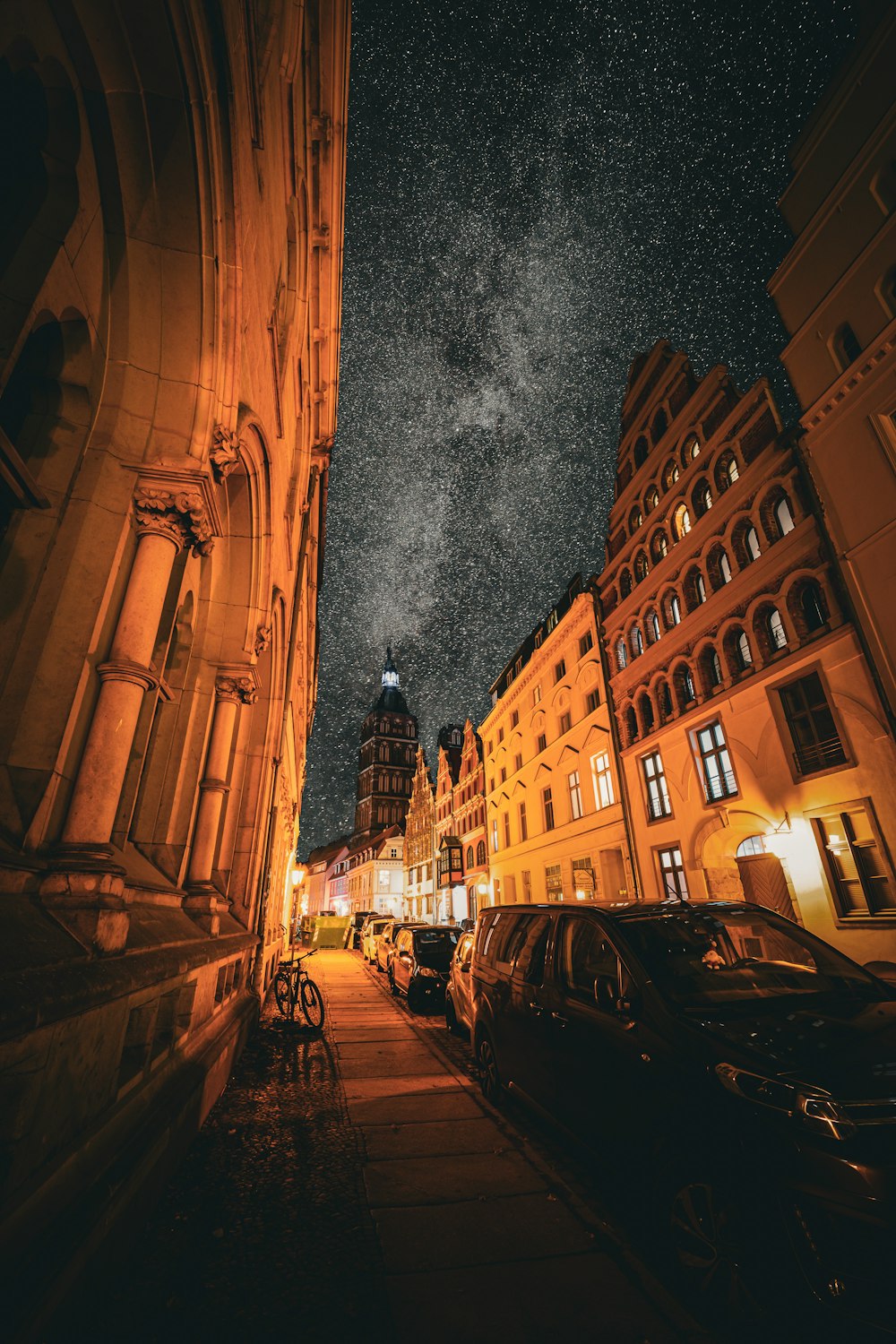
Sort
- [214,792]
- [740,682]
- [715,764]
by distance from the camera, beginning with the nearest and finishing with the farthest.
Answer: [214,792]
[740,682]
[715,764]

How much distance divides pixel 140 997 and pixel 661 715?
648 inches

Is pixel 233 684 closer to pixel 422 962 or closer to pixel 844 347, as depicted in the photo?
pixel 422 962

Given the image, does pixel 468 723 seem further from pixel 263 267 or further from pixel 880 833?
pixel 263 267

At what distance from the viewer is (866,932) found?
10461 mm

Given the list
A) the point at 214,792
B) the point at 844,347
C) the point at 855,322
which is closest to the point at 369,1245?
the point at 214,792

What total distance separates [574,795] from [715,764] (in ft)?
27.1

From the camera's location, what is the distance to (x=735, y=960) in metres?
3.86

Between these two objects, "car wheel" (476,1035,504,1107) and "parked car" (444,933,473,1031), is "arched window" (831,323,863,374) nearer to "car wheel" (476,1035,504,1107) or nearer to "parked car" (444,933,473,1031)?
"parked car" (444,933,473,1031)

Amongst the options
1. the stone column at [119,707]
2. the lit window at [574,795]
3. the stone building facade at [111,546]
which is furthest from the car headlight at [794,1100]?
the lit window at [574,795]

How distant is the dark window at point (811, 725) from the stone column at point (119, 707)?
41.9 ft

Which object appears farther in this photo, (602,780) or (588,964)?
(602,780)

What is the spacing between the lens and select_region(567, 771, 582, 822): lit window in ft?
72.3

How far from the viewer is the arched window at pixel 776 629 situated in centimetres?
1327

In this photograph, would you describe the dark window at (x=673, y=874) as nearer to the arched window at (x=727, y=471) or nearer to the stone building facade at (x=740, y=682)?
the stone building facade at (x=740, y=682)
